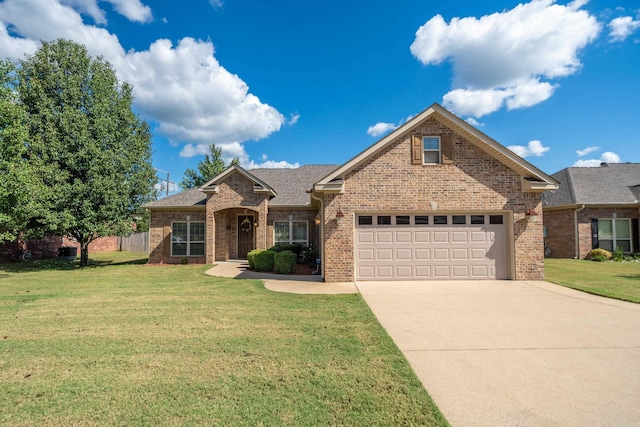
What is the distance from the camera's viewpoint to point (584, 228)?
59.8ft

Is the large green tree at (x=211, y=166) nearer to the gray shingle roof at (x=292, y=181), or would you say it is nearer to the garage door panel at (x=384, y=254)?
the gray shingle roof at (x=292, y=181)

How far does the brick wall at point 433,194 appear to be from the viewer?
10.5 metres

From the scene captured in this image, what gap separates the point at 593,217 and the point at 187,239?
78.2 feet

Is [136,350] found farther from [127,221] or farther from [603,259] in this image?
[603,259]

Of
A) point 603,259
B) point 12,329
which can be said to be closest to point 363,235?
point 12,329

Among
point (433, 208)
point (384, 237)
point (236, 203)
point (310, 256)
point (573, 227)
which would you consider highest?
point (236, 203)

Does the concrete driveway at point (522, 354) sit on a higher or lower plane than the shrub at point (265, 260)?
lower

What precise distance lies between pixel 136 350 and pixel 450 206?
9699mm

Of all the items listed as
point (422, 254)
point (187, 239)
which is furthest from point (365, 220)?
point (187, 239)

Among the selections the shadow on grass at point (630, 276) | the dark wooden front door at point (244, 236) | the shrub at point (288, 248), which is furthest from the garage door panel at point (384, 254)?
the dark wooden front door at point (244, 236)

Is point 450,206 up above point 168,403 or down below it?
above

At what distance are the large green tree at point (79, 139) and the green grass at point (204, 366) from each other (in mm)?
8011

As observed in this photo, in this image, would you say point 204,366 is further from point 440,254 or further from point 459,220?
point 459,220

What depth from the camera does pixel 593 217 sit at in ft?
59.7
